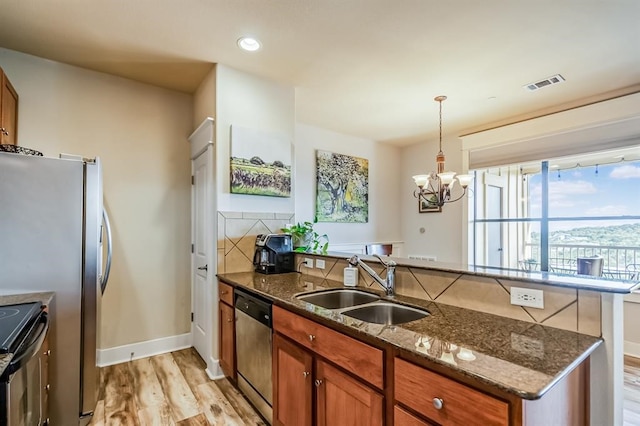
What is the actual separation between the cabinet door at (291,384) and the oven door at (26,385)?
1155 millimetres

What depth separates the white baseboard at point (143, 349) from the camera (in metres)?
2.95

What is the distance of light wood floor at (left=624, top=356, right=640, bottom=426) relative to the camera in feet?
7.14

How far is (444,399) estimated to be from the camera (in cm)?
102

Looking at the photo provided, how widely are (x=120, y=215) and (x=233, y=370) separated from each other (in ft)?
6.16

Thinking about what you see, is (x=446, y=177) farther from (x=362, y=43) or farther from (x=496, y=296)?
(x=496, y=296)

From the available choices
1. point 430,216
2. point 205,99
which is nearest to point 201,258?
point 205,99

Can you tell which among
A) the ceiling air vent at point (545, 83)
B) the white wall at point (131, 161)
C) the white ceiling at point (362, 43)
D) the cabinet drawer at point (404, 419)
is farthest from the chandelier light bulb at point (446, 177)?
the white wall at point (131, 161)

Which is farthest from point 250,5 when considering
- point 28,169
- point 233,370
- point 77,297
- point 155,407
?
point 155,407

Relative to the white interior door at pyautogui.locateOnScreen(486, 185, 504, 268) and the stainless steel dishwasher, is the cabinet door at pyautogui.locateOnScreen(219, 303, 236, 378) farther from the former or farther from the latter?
the white interior door at pyautogui.locateOnScreen(486, 185, 504, 268)

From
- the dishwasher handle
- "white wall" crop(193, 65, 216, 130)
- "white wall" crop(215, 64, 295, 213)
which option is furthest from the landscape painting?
the dishwasher handle

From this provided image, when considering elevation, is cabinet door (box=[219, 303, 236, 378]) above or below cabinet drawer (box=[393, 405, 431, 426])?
below

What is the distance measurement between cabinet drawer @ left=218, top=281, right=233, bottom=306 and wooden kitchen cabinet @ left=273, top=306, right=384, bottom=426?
76cm

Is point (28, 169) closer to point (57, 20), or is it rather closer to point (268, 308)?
point (57, 20)

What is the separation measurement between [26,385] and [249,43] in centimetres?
252
